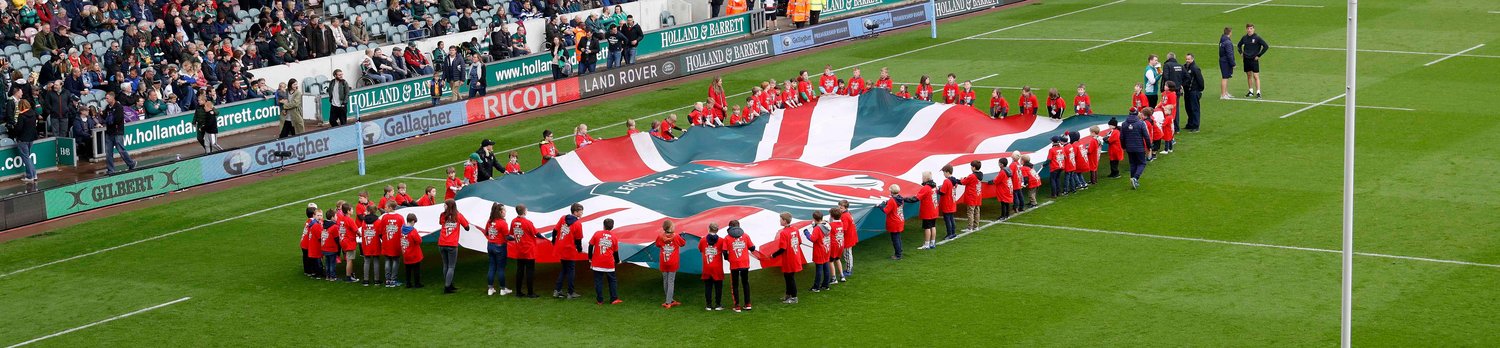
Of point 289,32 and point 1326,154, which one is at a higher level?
point 289,32

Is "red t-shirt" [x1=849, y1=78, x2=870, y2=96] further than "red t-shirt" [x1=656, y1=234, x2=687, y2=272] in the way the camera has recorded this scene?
Yes

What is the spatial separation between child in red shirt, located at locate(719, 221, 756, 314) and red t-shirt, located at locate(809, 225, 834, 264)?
0.82 metres

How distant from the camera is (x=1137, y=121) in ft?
85.4

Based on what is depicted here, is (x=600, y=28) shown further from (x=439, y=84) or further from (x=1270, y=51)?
(x=1270, y=51)

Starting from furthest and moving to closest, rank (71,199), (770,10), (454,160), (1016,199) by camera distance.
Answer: (770,10)
(454,160)
(71,199)
(1016,199)

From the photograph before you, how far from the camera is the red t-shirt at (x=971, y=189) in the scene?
2327 centimetres

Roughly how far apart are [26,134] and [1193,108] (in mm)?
22020

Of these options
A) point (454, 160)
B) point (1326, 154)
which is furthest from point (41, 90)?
point (1326, 154)

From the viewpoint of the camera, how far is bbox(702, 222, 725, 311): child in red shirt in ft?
64.6

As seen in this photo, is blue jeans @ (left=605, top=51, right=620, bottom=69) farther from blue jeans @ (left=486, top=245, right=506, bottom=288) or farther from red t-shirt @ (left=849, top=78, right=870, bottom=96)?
blue jeans @ (left=486, top=245, right=506, bottom=288)

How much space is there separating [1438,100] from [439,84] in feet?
70.8

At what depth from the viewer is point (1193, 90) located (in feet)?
98.1

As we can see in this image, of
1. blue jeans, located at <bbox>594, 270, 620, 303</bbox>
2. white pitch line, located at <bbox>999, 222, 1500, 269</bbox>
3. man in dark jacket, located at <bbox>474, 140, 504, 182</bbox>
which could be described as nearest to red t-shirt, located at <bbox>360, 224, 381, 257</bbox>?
blue jeans, located at <bbox>594, 270, 620, 303</bbox>

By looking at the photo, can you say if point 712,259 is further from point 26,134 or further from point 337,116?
point 337,116
